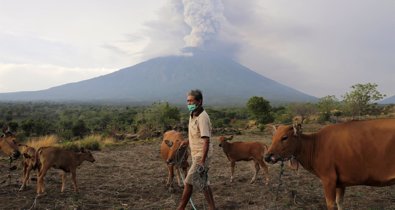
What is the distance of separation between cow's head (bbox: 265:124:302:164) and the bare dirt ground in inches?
70.8

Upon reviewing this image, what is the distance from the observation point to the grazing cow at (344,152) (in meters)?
6.81

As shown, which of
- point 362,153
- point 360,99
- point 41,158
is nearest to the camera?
point 362,153

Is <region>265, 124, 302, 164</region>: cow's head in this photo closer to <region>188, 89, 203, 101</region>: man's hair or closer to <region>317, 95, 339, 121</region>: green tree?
<region>188, 89, 203, 101</region>: man's hair

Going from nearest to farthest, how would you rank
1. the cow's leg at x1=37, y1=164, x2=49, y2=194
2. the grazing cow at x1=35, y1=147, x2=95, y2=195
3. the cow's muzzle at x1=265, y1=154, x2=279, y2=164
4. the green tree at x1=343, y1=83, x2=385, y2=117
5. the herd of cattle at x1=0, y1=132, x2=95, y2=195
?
the cow's muzzle at x1=265, y1=154, x2=279, y2=164
the cow's leg at x1=37, y1=164, x2=49, y2=194
the grazing cow at x1=35, y1=147, x2=95, y2=195
the herd of cattle at x1=0, y1=132, x2=95, y2=195
the green tree at x1=343, y1=83, x2=385, y2=117

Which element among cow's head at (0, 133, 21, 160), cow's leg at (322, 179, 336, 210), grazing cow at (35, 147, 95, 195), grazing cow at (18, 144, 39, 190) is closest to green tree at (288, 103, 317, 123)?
grazing cow at (35, 147, 95, 195)

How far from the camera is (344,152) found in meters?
7.02

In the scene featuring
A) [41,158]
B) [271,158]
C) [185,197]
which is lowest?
[185,197]

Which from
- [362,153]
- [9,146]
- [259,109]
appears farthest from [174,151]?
[259,109]

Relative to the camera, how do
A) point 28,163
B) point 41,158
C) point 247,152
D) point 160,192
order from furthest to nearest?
point 247,152
point 28,163
point 160,192
point 41,158

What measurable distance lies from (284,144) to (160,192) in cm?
444

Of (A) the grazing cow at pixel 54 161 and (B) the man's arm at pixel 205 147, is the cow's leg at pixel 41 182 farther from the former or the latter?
(B) the man's arm at pixel 205 147

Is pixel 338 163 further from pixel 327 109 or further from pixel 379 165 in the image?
pixel 327 109

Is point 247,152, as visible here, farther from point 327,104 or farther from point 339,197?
point 327,104

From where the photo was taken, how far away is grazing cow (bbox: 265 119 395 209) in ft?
22.3
